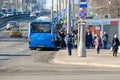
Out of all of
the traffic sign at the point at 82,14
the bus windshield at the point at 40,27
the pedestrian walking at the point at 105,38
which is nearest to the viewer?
the traffic sign at the point at 82,14

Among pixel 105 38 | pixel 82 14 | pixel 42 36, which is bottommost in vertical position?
pixel 105 38

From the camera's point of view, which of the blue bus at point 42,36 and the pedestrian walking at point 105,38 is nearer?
the pedestrian walking at point 105,38

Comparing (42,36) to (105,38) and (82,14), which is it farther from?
(82,14)

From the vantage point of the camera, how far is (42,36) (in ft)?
149

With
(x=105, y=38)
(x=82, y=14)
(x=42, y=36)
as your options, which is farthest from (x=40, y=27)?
(x=82, y=14)

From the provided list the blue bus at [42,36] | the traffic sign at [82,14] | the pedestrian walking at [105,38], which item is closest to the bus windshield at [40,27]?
the blue bus at [42,36]

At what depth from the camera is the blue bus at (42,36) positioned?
45375 millimetres

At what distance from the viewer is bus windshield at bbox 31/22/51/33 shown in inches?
1818

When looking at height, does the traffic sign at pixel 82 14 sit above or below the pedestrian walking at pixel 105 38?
above

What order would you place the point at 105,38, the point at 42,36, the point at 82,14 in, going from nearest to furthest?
the point at 82,14
the point at 105,38
the point at 42,36

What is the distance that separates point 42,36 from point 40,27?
4.49 ft

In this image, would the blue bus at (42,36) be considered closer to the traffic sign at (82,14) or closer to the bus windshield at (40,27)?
the bus windshield at (40,27)

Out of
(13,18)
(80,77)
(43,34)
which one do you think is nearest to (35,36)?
(43,34)

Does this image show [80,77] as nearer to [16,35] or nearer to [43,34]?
[43,34]
